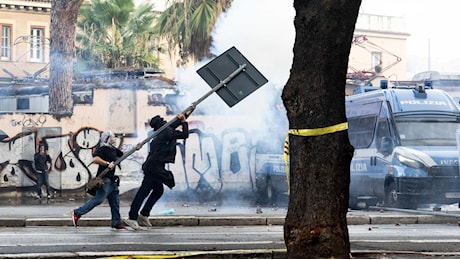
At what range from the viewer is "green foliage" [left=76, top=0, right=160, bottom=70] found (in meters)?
36.0

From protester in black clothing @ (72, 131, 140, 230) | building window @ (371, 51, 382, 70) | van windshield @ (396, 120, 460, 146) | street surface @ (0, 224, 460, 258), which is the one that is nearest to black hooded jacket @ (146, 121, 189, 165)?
protester in black clothing @ (72, 131, 140, 230)

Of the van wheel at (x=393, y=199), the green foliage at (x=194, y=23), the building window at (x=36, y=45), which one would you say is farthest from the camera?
the building window at (x=36, y=45)

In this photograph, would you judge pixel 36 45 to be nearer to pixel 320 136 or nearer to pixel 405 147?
pixel 405 147

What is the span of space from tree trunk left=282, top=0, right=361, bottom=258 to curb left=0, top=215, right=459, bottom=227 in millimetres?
6887

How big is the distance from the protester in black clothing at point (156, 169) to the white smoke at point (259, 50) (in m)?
8.80

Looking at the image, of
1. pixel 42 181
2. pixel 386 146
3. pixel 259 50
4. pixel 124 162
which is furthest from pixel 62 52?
pixel 386 146

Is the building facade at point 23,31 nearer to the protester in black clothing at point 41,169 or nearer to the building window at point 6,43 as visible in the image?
the building window at point 6,43

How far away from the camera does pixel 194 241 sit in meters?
10.8

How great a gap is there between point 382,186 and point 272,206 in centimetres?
309

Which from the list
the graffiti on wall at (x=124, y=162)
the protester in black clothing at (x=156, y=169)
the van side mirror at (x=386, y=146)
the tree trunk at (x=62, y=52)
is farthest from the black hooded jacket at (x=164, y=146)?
the tree trunk at (x=62, y=52)

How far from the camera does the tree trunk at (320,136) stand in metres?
7.52

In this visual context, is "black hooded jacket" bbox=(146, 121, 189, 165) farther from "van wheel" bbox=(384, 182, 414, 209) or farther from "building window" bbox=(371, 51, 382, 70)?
"building window" bbox=(371, 51, 382, 70)

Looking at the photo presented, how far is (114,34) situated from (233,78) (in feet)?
82.9

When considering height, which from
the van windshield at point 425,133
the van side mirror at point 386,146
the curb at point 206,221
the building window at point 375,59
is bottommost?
the curb at point 206,221
